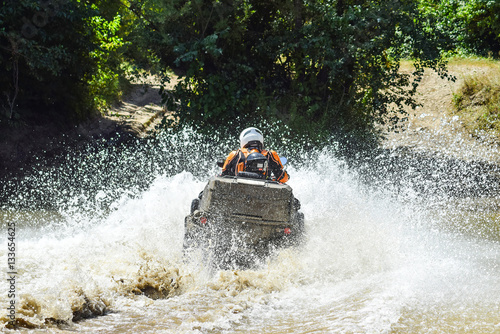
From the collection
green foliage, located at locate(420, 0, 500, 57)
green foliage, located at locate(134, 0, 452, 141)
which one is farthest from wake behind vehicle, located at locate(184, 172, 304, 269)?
green foliage, located at locate(420, 0, 500, 57)

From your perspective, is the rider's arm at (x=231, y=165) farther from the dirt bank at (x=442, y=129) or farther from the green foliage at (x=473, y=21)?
the green foliage at (x=473, y=21)

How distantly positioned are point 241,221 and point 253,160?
3.69 ft

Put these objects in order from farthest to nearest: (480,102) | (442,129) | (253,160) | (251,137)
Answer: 1. (442,129)
2. (480,102)
3. (251,137)
4. (253,160)

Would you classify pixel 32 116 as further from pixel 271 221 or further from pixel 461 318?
pixel 461 318

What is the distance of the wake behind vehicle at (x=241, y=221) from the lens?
21.9ft

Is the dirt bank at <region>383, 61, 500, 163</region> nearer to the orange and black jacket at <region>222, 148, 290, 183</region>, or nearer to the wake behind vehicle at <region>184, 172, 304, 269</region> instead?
the orange and black jacket at <region>222, 148, 290, 183</region>

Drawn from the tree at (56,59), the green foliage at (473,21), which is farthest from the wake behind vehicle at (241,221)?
the green foliage at (473,21)

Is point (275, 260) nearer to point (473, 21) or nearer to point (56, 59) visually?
point (56, 59)

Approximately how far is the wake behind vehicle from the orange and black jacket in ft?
1.97

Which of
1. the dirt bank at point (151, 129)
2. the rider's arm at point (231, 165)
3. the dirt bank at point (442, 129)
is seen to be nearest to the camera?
the rider's arm at point (231, 165)

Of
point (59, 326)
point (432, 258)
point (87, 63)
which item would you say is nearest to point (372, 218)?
point (432, 258)

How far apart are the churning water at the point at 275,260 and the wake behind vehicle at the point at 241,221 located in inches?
9.1

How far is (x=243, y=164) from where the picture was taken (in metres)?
7.55

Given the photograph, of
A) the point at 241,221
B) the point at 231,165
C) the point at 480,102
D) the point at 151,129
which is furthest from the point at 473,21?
the point at 241,221
